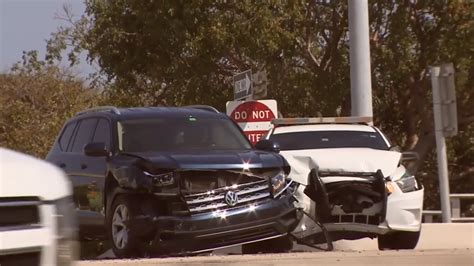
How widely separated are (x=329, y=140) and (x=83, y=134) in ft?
10.7

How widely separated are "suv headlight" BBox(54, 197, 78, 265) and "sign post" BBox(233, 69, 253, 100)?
10.4 metres

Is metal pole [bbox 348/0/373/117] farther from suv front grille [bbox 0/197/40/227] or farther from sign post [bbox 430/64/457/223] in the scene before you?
suv front grille [bbox 0/197/40/227]

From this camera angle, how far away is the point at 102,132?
1153 centimetres

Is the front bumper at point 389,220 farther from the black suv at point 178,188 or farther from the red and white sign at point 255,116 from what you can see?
the red and white sign at point 255,116

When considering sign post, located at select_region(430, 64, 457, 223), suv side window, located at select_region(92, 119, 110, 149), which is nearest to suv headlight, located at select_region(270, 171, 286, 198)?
suv side window, located at select_region(92, 119, 110, 149)

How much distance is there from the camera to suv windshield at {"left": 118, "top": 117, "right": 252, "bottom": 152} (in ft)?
35.7

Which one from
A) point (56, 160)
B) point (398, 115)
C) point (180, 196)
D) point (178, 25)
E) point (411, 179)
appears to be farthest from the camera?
point (398, 115)

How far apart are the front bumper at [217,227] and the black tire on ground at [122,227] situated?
0.16 metres

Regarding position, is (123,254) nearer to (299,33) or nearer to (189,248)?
(189,248)

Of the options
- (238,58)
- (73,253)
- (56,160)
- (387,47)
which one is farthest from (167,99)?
(73,253)

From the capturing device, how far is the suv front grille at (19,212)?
5.00 meters

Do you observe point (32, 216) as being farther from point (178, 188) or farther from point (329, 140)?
point (329, 140)

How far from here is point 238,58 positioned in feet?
78.1

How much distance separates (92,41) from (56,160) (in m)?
14.0
